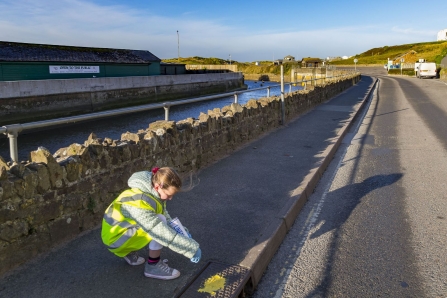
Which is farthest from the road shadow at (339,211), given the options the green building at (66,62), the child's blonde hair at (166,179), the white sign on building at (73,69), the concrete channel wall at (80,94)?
the white sign on building at (73,69)

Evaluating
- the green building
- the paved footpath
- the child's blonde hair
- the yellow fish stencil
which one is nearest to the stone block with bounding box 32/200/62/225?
the paved footpath

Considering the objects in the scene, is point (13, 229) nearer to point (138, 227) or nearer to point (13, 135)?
point (13, 135)

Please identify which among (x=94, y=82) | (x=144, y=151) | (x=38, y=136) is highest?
(x=94, y=82)

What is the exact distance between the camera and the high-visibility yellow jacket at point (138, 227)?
332 centimetres

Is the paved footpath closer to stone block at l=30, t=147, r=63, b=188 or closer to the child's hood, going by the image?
stone block at l=30, t=147, r=63, b=188

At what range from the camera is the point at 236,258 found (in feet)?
13.0

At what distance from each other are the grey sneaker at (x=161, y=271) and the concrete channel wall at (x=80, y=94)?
77.1 ft

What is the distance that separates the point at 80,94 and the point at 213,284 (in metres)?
29.5

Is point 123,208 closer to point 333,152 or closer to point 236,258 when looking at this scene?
point 236,258

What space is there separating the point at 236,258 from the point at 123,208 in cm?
127

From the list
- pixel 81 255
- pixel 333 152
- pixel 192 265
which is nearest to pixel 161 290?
pixel 192 265

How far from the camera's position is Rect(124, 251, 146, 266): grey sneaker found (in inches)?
148

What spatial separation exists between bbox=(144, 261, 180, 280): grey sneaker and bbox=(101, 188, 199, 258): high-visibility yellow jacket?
0.80 ft

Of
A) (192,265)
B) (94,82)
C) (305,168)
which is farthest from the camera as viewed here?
(94,82)
